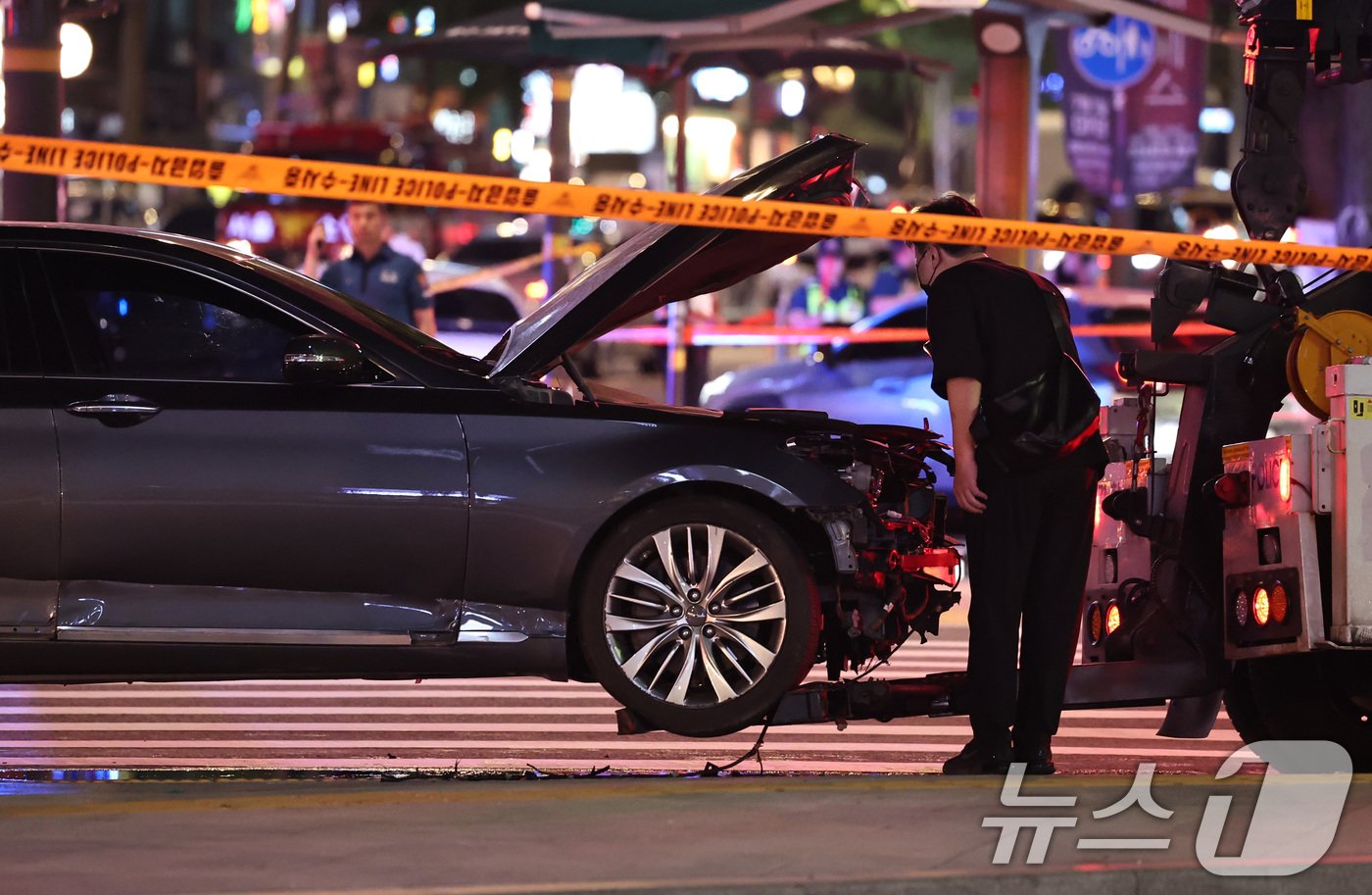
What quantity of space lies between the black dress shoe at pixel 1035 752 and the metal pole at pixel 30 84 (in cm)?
784

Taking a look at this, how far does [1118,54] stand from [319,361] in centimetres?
1941

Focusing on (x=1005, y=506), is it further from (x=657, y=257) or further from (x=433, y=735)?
(x=433, y=735)

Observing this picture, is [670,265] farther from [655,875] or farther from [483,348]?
[483,348]

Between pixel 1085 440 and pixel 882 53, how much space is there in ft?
45.8

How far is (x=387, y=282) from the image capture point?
42.8ft

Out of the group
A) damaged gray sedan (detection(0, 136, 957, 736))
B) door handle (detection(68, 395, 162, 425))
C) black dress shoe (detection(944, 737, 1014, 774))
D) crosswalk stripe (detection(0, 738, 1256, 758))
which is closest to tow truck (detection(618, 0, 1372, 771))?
black dress shoe (detection(944, 737, 1014, 774))

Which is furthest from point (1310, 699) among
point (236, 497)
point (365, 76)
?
point (365, 76)

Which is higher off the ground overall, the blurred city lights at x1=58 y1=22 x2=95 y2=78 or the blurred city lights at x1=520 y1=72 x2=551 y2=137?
A: the blurred city lights at x1=520 y1=72 x2=551 y2=137

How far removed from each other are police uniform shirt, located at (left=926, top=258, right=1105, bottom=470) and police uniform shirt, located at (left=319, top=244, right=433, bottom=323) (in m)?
6.24

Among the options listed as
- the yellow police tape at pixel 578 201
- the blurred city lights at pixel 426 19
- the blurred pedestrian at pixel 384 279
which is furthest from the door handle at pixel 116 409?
the blurred city lights at pixel 426 19

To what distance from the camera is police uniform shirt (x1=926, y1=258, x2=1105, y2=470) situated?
283 inches

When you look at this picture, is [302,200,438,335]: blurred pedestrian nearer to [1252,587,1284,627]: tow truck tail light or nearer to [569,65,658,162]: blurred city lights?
[1252,587,1284,627]: tow truck tail light

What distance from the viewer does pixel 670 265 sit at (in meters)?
7.51

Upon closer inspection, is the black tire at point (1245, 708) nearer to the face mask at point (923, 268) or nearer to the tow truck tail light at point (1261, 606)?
the tow truck tail light at point (1261, 606)
